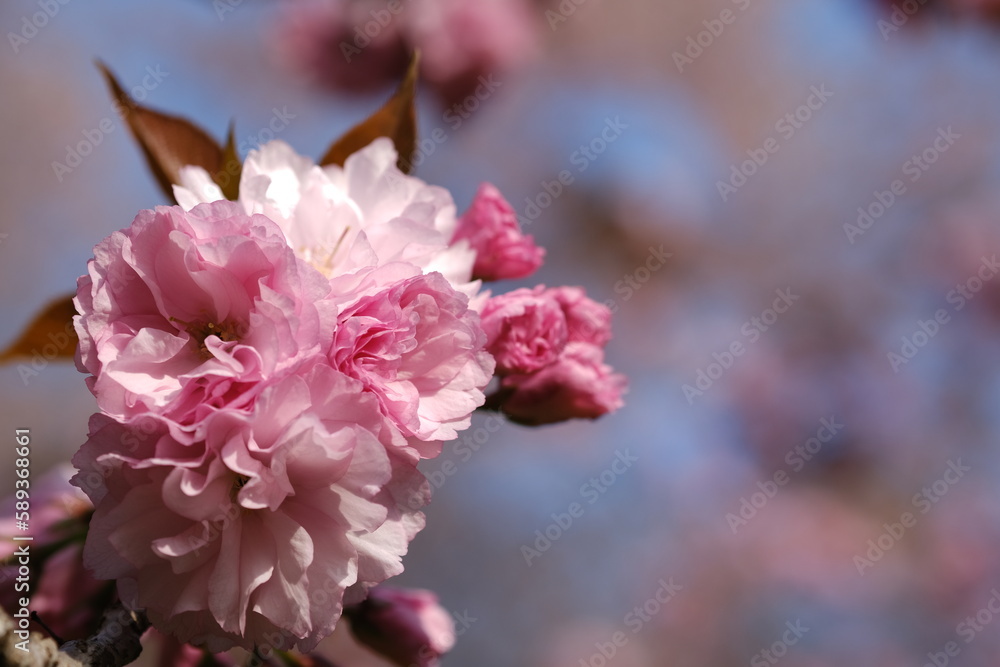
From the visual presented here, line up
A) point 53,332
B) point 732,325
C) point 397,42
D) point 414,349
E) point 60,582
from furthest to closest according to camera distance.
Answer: point 732,325 < point 397,42 < point 60,582 < point 53,332 < point 414,349

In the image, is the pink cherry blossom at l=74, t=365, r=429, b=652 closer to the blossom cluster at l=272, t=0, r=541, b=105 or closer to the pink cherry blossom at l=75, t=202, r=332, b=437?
the pink cherry blossom at l=75, t=202, r=332, b=437

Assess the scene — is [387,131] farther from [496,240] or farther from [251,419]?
[251,419]

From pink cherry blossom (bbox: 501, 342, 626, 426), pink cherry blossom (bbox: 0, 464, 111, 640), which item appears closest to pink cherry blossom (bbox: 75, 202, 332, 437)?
pink cherry blossom (bbox: 501, 342, 626, 426)

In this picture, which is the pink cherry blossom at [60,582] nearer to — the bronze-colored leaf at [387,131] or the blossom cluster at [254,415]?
the blossom cluster at [254,415]

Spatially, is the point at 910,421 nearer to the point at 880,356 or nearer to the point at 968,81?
the point at 880,356

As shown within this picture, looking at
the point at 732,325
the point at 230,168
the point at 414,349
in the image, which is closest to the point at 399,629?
the point at 414,349

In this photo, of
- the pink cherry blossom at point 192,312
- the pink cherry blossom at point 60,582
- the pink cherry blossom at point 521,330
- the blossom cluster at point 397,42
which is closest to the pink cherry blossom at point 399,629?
the pink cherry blossom at point 60,582
